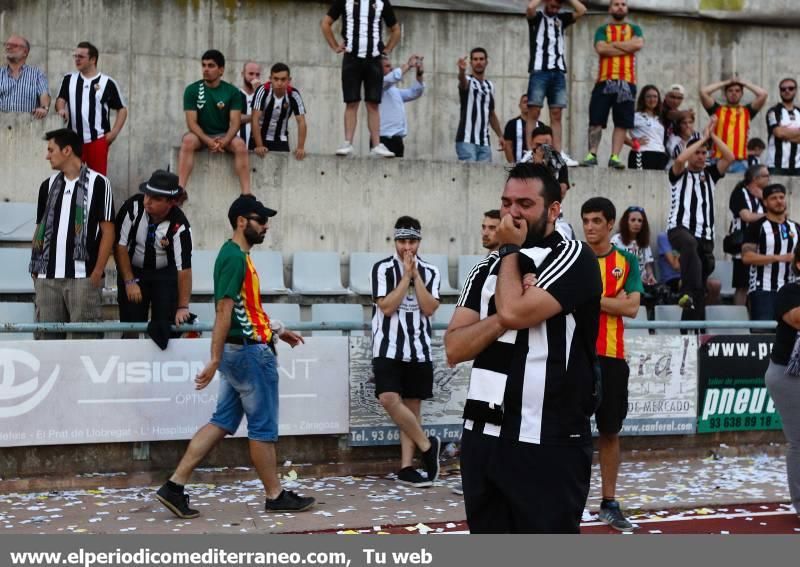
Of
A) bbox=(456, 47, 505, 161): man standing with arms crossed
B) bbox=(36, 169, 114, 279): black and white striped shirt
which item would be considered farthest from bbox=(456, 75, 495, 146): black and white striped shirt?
bbox=(36, 169, 114, 279): black and white striped shirt

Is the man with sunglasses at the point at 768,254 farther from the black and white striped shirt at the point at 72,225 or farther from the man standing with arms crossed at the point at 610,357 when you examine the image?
the black and white striped shirt at the point at 72,225

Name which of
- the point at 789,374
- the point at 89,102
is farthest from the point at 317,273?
the point at 789,374

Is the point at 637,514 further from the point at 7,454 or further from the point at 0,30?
the point at 0,30

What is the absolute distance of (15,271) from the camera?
11.0 meters

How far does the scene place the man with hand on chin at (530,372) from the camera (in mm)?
4363

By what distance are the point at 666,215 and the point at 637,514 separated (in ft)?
22.8

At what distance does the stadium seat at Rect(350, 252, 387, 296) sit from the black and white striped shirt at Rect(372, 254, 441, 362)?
3.04 m

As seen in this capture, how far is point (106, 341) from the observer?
862cm

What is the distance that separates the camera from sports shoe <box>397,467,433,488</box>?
8867mm

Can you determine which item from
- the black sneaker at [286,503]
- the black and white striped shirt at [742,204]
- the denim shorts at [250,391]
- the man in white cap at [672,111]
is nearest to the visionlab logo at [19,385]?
the denim shorts at [250,391]

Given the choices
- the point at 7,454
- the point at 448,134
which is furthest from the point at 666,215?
the point at 7,454

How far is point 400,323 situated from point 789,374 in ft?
10.1

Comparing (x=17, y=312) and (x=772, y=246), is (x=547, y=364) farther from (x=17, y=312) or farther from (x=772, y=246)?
(x=772, y=246)

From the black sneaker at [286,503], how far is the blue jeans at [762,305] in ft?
22.1
